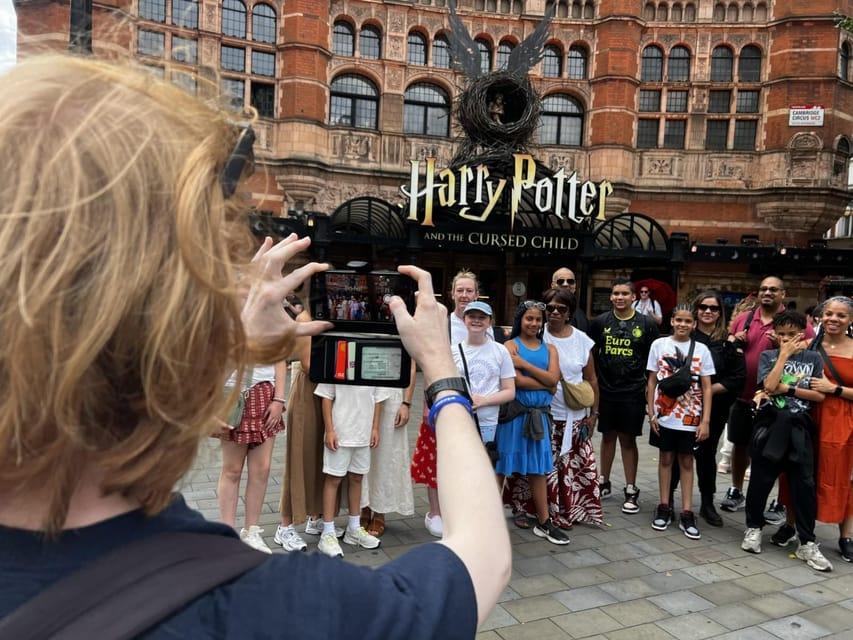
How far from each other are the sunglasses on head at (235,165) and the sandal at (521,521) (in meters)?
4.66

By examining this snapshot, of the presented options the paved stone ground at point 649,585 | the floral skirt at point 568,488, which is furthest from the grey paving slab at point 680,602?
the floral skirt at point 568,488

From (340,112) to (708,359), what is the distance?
51.9 ft

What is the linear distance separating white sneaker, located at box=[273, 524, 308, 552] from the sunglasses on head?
12.7ft

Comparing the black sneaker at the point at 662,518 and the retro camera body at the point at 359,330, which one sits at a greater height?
the retro camera body at the point at 359,330

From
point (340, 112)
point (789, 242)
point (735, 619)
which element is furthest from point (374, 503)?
Answer: point (789, 242)

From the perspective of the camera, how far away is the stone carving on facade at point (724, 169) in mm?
19031

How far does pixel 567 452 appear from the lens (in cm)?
509

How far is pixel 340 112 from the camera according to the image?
18391 millimetres

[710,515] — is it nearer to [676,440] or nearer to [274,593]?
[676,440]

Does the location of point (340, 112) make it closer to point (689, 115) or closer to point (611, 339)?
point (689, 115)

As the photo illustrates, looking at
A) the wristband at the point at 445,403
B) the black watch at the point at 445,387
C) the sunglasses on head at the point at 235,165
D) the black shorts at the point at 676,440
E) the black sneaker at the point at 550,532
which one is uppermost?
the sunglasses on head at the point at 235,165

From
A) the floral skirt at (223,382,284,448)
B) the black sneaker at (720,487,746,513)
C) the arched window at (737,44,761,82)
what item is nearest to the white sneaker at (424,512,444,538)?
the floral skirt at (223,382,284,448)

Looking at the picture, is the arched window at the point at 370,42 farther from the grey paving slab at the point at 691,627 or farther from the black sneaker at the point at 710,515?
the grey paving slab at the point at 691,627

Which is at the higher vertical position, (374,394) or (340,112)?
(340,112)
